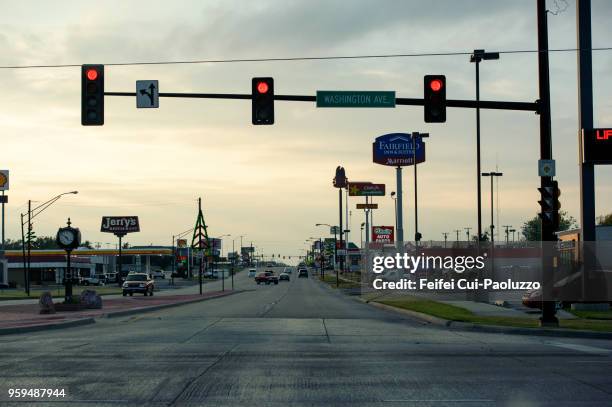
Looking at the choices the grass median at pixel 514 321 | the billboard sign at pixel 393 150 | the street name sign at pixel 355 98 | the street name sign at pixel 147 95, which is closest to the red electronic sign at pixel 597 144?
the grass median at pixel 514 321

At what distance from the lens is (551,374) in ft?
44.7

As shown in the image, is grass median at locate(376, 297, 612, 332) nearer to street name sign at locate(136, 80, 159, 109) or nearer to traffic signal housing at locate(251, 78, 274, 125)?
traffic signal housing at locate(251, 78, 274, 125)

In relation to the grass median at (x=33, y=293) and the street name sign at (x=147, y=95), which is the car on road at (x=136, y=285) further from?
the street name sign at (x=147, y=95)

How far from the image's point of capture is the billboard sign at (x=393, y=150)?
277 ft

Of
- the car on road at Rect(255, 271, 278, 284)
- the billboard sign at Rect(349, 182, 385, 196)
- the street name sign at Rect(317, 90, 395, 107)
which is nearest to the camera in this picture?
the street name sign at Rect(317, 90, 395, 107)

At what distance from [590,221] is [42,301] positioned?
22.3 meters

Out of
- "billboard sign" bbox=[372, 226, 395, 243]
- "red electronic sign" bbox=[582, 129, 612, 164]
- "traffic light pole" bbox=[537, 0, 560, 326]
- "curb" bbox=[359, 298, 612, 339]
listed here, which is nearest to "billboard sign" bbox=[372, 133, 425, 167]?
"red electronic sign" bbox=[582, 129, 612, 164]

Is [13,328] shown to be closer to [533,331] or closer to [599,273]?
[533,331]

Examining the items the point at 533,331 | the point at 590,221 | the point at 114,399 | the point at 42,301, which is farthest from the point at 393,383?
the point at 42,301

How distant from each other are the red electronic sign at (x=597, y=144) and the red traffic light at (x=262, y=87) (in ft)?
38.2

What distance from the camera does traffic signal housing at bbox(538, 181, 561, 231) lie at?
2444 centimetres

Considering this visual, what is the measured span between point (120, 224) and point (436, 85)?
114992mm

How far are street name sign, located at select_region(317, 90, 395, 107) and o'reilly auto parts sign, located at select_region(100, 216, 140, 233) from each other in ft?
364

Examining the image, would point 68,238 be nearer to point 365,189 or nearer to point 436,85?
point 436,85
